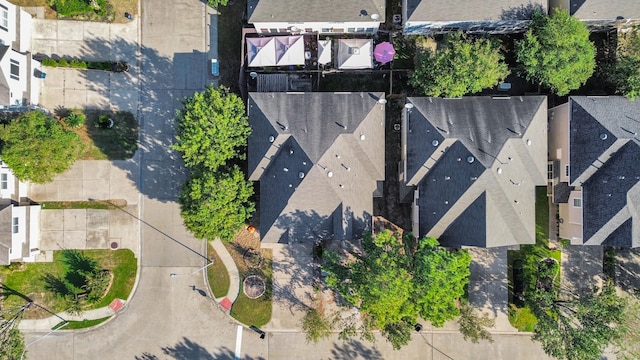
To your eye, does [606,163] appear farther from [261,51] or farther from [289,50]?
[261,51]

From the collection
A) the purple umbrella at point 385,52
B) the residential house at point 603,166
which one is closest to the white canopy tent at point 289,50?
the purple umbrella at point 385,52

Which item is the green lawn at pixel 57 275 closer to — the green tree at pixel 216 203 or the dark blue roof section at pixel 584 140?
the green tree at pixel 216 203

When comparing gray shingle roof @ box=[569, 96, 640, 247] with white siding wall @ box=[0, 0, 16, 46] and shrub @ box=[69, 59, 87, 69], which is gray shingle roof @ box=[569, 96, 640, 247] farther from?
white siding wall @ box=[0, 0, 16, 46]

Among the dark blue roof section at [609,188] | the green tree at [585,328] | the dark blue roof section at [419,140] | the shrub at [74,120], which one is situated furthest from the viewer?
the shrub at [74,120]

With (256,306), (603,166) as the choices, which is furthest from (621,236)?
(256,306)

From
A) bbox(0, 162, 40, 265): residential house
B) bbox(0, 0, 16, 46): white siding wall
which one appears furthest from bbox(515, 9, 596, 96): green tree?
bbox(0, 162, 40, 265): residential house

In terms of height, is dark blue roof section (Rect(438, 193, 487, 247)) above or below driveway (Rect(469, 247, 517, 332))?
above
